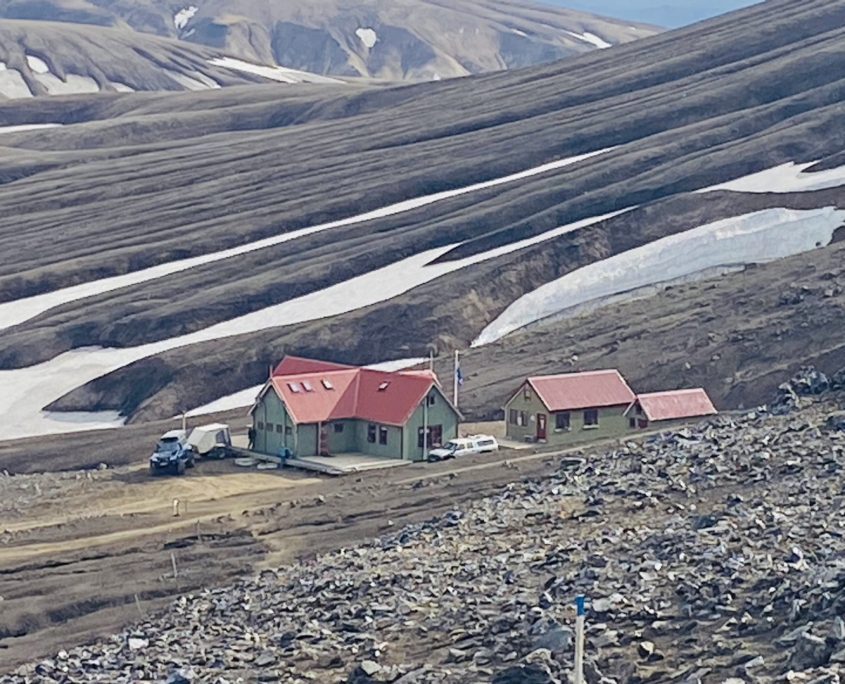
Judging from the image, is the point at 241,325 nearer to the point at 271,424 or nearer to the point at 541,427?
the point at 271,424

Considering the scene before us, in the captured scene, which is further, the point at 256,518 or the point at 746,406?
the point at 746,406

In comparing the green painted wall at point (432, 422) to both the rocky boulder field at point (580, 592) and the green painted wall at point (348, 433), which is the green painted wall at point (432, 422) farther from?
the rocky boulder field at point (580, 592)

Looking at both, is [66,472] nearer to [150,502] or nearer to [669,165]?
[150,502]

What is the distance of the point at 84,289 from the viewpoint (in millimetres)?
86250

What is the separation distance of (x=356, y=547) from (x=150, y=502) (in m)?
11.3

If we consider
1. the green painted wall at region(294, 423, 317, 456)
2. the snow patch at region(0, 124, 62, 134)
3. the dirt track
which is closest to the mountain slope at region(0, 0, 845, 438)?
the green painted wall at region(294, 423, 317, 456)

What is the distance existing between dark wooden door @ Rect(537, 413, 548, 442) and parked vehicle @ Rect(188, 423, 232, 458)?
8.74 m

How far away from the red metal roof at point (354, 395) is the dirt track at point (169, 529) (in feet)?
8.49

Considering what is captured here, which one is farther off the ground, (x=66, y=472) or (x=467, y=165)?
(x=467, y=165)

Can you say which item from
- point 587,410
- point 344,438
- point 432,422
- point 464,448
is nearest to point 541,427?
point 587,410

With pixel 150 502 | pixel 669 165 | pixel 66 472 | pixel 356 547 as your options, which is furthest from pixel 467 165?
pixel 356 547

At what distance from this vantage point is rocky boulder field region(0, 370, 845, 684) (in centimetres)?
2106

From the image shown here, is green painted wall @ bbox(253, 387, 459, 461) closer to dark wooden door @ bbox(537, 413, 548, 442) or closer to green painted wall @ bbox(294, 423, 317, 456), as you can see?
green painted wall @ bbox(294, 423, 317, 456)

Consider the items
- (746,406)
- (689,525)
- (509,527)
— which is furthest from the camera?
(746,406)
